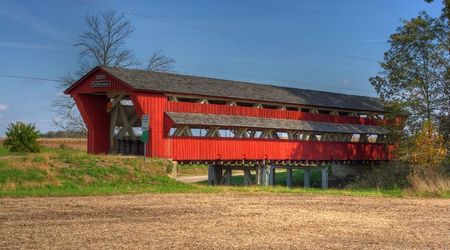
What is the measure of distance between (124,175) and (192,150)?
21.1 feet

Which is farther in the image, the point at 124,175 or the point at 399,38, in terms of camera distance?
the point at 399,38

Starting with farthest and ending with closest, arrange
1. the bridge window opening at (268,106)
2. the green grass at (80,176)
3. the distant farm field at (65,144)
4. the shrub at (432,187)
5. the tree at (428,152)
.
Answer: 1. the distant farm field at (65,144)
2. the bridge window opening at (268,106)
3. the tree at (428,152)
4. the shrub at (432,187)
5. the green grass at (80,176)

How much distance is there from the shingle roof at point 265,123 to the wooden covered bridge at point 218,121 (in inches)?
2.4

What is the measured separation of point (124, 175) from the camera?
968 inches

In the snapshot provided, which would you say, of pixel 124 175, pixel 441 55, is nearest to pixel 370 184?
pixel 441 55

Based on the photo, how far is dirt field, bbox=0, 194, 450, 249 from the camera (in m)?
9.83

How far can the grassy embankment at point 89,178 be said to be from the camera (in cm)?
2097

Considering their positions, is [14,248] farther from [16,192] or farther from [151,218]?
[16,192]

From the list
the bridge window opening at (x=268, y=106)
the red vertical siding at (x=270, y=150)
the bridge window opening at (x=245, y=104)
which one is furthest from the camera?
the bridge window opening at (x=245, y=104)

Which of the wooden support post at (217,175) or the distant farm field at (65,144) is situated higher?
the distant farm field at (65,144)

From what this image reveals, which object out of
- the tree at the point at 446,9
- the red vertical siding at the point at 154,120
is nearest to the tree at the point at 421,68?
the tree at the point at 446,9

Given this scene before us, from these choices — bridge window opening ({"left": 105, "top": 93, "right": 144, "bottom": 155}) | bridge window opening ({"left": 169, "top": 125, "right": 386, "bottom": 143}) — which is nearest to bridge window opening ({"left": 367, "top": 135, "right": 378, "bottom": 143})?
bridge window opening ({"left": 169, "top": 125, "right": 386, "bottom": 143})

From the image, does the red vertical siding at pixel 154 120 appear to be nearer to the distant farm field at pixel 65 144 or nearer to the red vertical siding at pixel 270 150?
the red vertical siding at pixel 270 150

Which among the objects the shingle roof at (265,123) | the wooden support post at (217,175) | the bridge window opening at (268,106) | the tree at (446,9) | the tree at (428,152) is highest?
the tree at (446,9)
